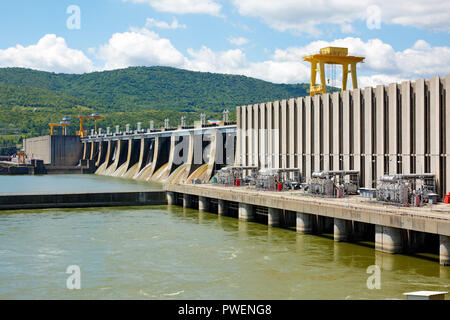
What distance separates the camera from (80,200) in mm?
60750

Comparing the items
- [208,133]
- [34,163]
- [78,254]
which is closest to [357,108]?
[78,254]

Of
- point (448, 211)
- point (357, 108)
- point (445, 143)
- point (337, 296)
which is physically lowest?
point (337, 296)

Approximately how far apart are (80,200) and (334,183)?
28.8 m

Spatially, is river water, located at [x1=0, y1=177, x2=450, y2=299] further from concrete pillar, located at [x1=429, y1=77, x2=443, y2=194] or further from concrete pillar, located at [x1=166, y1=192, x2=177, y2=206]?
concrete pillar, located at [x1=166, y1=192, x2=177, y2=206]

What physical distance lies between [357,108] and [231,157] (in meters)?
41.2

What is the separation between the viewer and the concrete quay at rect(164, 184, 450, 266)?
3014 centimetres

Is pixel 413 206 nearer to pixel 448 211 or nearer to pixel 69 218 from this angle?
pixel 448 211

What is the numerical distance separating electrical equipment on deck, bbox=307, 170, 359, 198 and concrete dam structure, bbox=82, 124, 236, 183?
38167mm

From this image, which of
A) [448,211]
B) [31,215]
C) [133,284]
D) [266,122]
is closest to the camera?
[133,284]

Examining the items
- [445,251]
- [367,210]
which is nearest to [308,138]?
[367,210]

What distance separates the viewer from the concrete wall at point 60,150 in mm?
161000

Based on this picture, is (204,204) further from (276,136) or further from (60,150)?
(60,150)

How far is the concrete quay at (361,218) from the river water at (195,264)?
106 cm

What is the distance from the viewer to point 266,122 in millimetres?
66625
